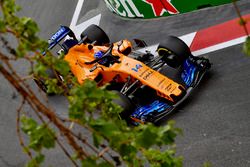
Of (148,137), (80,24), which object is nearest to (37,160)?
(148,137)

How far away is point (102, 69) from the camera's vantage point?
8.82 m

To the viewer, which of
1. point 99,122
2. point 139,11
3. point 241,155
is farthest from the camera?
point 139,11

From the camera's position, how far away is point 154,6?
10.9 meters

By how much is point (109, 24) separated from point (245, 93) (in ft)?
14.6

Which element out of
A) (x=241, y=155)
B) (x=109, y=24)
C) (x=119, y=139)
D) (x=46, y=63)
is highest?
(x=46, y=63)

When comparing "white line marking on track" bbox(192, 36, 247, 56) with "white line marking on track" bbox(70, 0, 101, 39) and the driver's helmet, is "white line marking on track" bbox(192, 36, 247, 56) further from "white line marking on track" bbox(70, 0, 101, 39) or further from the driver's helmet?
"white line marking on track" bbox(70, 0, 101, 39)

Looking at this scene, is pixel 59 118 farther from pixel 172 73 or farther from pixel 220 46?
pixel 220 46

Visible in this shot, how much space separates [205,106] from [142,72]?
1.18 metres

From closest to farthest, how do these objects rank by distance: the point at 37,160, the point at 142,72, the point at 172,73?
the point at 37,160 < the point at 142,72 < the point at 172,73

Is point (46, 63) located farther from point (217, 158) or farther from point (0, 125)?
point (0, 125)

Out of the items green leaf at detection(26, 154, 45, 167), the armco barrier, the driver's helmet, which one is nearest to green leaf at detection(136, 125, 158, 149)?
green leaf at detection(26, 154, 45, 167)

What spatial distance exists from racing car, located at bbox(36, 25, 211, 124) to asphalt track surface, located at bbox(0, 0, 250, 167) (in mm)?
346

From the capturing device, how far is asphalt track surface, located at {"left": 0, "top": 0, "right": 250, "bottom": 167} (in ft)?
25.3

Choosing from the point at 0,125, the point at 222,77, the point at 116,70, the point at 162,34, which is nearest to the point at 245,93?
the point at 222,77
